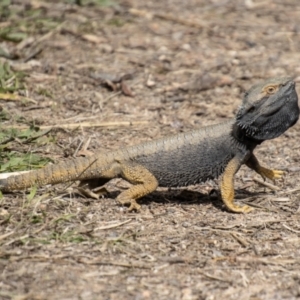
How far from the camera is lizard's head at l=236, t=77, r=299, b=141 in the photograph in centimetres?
741

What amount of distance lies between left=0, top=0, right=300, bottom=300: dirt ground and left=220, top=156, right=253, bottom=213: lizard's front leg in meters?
0.11

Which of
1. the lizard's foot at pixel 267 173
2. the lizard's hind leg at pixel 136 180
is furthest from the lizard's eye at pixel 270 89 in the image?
the lizard's hind leg at pixel 136 180

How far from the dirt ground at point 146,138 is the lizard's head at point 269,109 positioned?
2.69 ft

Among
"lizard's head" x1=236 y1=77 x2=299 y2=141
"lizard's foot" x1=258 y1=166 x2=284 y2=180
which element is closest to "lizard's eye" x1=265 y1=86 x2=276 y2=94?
"lizard's head" x1=236 y1=77 x2=299 y2=141

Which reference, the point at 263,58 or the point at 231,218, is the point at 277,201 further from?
the point at 263,58

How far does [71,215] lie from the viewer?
696cm

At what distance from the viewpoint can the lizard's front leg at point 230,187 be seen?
7595 mm

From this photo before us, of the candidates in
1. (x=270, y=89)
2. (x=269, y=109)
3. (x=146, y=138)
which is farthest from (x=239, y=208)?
(x=146, y=138)

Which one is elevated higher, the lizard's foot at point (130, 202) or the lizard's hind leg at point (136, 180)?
the lizard's hind leg at point (136, 180)

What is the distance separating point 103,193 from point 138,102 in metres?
3.01

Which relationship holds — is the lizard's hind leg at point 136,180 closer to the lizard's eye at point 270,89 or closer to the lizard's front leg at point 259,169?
the lizard's front leg at point 259,169

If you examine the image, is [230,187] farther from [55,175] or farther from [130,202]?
[55,175]

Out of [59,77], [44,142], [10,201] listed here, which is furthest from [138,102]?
[10,201]

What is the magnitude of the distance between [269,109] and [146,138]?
92.7 inches
